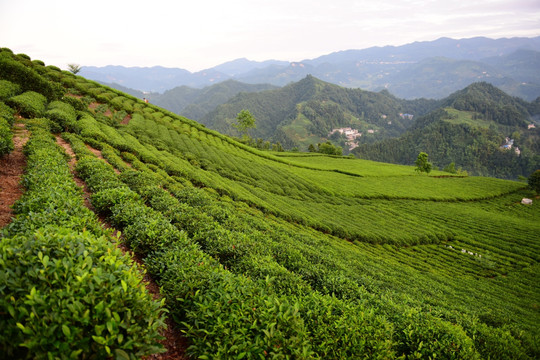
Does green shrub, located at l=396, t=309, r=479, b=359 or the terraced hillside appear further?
green shrub, located at l=396, t=309, r=479, b=359

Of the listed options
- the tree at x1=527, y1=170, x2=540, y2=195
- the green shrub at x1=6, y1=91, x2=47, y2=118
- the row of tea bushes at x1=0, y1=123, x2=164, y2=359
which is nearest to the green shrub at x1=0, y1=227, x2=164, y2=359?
the row of tea bushes at x1=0, y1=123, x2=164, y2=359

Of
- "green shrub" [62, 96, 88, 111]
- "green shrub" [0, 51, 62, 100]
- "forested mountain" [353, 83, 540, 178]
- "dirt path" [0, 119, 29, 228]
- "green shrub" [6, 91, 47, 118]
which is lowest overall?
"forested mountain" [353, 83, 540, 178]

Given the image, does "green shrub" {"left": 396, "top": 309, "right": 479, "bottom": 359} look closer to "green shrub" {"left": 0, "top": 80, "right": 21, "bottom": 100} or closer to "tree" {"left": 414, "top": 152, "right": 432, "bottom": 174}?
"green shrub" {"left": 0, "top": 80, "right": 21, "bottom": 100}

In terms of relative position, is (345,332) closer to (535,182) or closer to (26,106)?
(26,106)

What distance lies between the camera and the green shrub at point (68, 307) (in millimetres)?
3270

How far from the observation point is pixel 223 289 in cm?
550

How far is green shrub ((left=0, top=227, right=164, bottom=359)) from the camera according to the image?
10.7 feet

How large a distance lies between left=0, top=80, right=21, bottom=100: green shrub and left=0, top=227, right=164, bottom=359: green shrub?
87.1ft

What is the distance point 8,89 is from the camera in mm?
22344

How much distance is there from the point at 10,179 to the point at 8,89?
1912cm

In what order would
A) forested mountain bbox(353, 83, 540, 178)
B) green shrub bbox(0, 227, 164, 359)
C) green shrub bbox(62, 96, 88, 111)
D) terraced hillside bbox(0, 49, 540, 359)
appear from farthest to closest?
forested mountain bbox(353, 83, 540, 178) < green shrub bbox(62, 96, 88, 111) < terraced hillside bbox(0, 49, 540, 359) < green shrub bbox(0, 227, 164, 359)

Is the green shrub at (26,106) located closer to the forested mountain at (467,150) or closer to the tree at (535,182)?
the tree at (535,182)

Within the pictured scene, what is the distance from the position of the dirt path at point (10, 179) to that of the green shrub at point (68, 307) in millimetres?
5902

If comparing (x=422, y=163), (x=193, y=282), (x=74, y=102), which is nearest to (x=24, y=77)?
(x=74, y=102)
